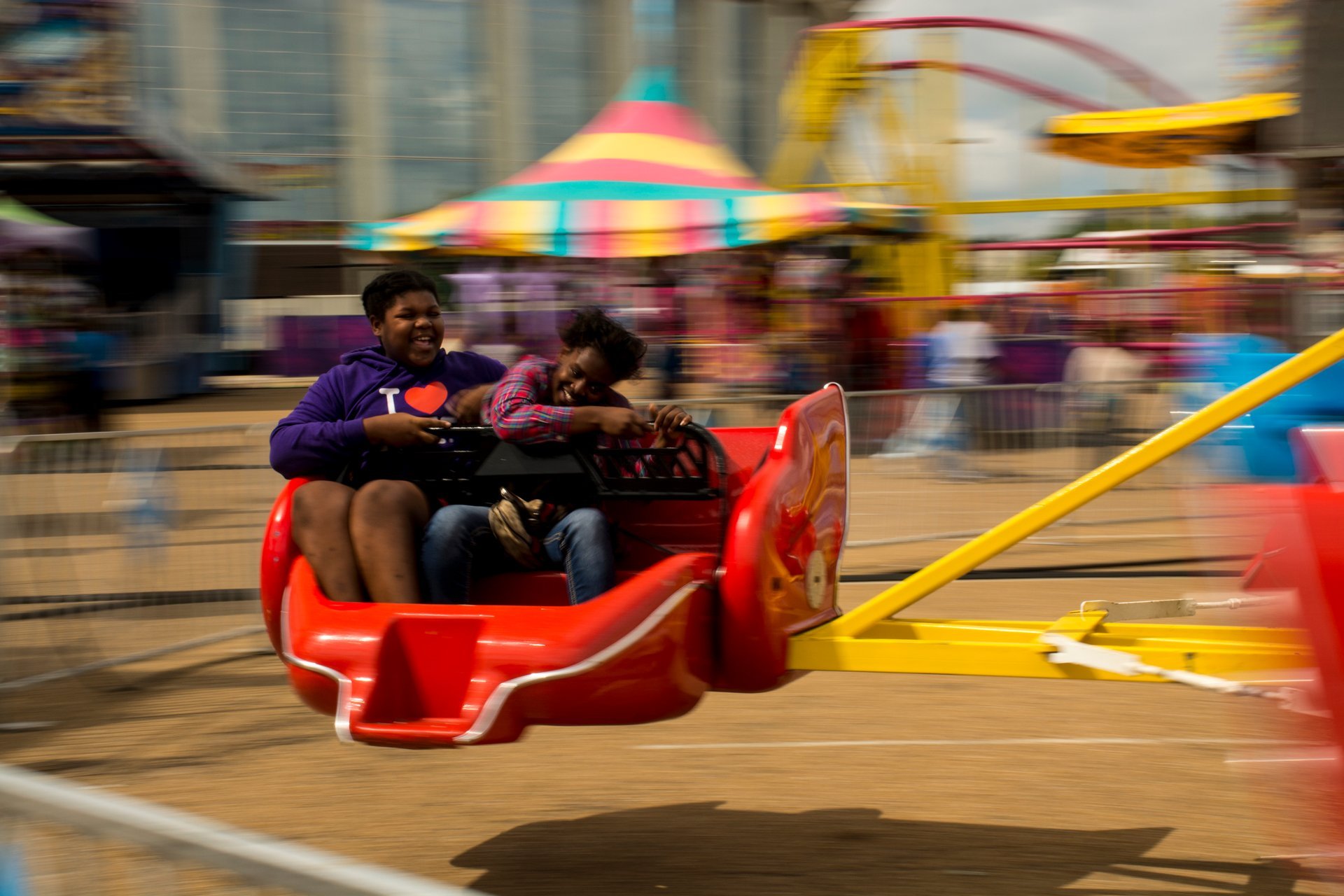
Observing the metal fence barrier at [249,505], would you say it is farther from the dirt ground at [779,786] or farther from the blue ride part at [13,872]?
the blue ride part at [13,872]

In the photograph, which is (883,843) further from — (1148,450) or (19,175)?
(19,175)

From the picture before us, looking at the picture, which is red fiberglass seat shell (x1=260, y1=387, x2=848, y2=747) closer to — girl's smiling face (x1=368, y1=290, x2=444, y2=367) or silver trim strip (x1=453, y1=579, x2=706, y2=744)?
silver trim strip (x1=453, y1=579, x2=706, y2=744)

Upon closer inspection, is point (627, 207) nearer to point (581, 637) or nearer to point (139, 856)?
point (581, 637)

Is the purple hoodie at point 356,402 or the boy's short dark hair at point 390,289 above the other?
the boy's short dark hair at point 390,289

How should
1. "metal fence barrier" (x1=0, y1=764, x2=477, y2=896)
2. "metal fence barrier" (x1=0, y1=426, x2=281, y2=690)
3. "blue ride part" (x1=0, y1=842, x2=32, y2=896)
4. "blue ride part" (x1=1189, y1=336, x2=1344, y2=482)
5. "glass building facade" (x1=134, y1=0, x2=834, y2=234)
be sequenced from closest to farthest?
"metal fence barrier" (x1=0, y1=764, x2=477, y2=896), "blue ride part" (x1=0, y1=842, x2=32, y2=896), "metal fence barrier" (x1=0, y1=426, x2=281, y2=690), "blue ride part" (x1=1189, y1=336, x2=1344, y2=482), "glass building facade" (x1=134, y1=0, x2=834, y2=234)

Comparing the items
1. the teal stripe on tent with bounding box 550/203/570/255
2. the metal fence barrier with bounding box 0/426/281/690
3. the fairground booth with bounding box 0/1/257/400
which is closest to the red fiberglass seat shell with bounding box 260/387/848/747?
the metal fence barrier with bounding box 0/426/281/690

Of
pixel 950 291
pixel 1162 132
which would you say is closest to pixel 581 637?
pixel 1162 132

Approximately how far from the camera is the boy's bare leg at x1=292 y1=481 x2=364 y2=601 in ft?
10.8

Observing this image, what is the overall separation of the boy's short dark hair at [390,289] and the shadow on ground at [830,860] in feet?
5.03

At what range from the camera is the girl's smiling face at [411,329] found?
149 inches

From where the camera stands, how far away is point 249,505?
6.15 meters

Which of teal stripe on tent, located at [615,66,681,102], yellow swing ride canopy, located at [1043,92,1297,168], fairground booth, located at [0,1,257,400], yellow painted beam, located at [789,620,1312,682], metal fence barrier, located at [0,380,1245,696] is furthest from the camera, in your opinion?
teal stripe on tent, located at [615,66,681,102]

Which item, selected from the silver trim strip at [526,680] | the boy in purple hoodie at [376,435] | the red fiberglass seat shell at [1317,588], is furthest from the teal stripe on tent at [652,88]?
the red fiberglass seat shell at [1317,588]

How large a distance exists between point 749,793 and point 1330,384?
4.26m
